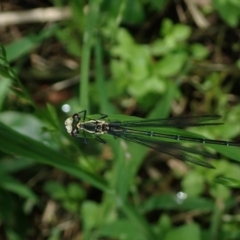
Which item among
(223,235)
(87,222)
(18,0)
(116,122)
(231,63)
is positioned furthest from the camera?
(18,0)

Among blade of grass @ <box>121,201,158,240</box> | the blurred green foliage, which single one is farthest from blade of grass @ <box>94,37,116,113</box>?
blade of grass @ <box>121,201,158,240</box>

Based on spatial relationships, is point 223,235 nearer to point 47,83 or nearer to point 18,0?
point 47,83

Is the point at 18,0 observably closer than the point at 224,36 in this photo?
No

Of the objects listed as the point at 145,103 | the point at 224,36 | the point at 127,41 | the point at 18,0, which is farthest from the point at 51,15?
the point at 224,36

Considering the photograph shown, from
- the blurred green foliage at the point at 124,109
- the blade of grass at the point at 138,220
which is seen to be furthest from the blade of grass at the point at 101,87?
the blade of grass at the point at 138,220

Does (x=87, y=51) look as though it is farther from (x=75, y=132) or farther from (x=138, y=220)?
(x=138, y=220)

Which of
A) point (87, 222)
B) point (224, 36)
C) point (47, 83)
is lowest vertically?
point (87, 222)

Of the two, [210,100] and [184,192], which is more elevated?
[210,100]

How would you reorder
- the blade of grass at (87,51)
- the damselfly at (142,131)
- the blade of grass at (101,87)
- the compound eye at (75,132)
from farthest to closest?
the blade of grass at (101,87) → the blade of grass at (87,51) → the compound eye at (75,132) → the damselfly at (142,131)

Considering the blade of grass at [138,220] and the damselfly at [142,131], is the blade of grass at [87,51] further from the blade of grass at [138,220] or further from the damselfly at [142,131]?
the blade of grass at [138,220]
